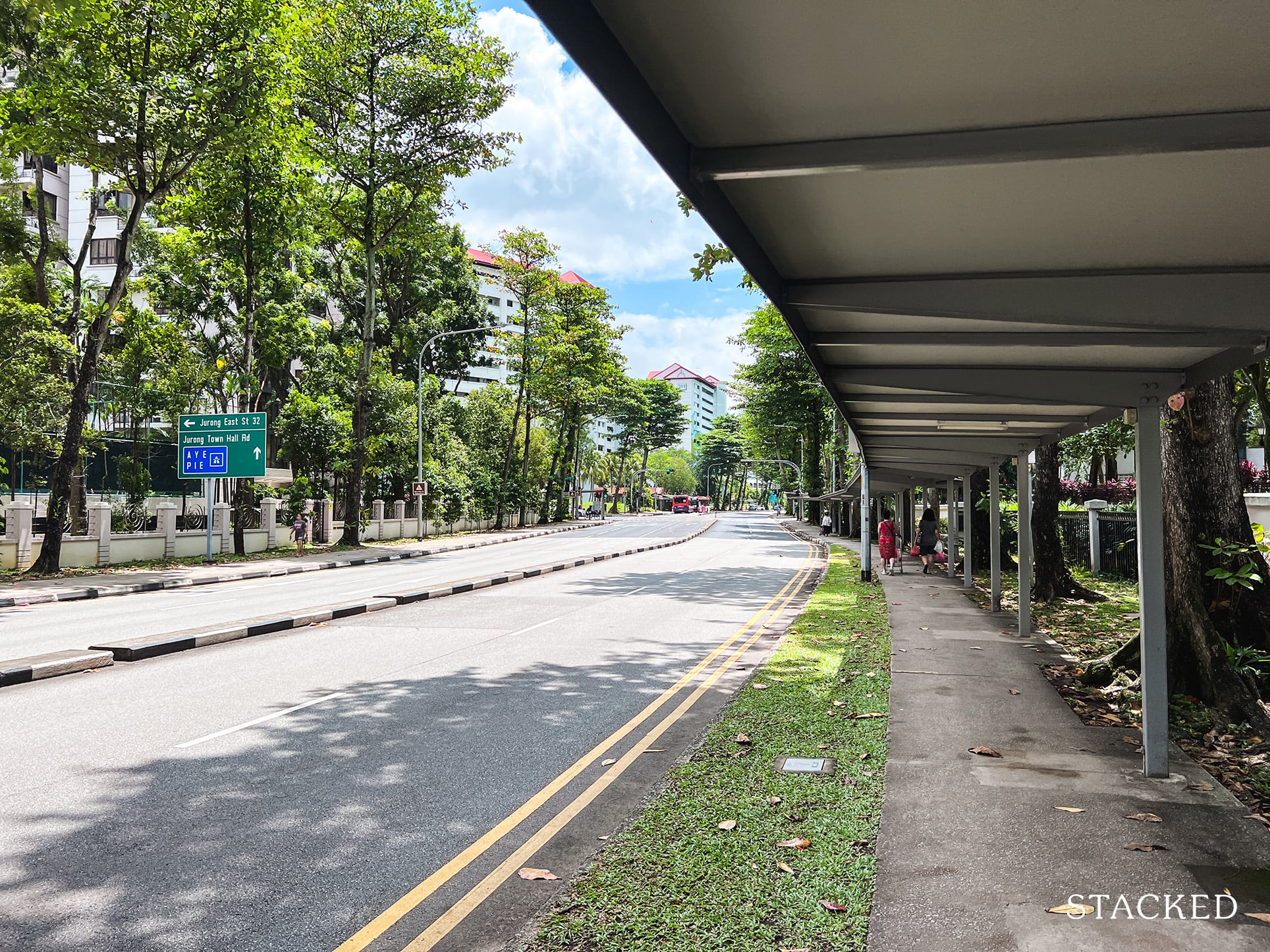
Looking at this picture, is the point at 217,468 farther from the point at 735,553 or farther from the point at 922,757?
the point at 922,757

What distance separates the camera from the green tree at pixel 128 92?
1845cm

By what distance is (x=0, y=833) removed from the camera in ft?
15.1

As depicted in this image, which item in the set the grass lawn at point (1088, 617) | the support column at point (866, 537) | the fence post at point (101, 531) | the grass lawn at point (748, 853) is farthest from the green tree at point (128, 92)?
the grass lawn at point (1088, 617)

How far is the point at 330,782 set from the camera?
5.52 m

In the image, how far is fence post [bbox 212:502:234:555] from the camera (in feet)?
87.0

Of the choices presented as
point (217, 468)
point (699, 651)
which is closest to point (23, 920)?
point (699, 651)

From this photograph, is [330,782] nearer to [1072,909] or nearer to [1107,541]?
[1072,909]

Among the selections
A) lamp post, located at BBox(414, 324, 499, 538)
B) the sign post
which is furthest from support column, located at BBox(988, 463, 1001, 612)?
lamp post, located at BBox(414, 324, 499, 538)

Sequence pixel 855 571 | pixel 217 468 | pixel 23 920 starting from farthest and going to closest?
pixel 217 468
pixel 855 571
pixel 23 920

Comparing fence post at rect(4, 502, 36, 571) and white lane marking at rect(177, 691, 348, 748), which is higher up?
fence post at rect(4, 502, 36, 571)

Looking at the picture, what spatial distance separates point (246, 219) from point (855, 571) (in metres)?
20.6

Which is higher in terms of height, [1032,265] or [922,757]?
[1032,265]

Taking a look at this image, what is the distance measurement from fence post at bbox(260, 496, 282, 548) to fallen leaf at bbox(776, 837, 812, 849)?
27.8 m

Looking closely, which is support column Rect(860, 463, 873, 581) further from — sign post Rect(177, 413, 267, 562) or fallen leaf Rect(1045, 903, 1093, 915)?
sign post Rect(177, 413, 267, 562)
